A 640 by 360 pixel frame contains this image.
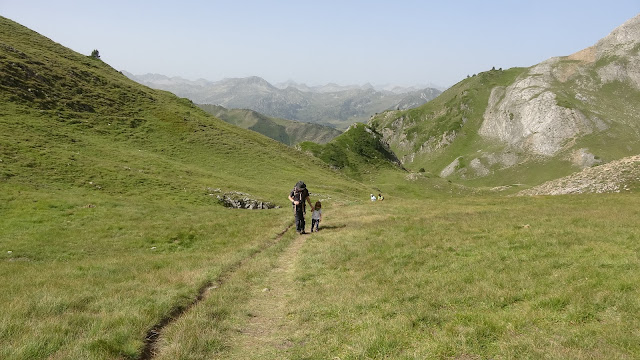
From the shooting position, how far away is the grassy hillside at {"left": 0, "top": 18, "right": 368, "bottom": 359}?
1000 centimetres

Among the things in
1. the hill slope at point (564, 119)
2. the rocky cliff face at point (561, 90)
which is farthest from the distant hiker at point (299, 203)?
the rocky cliff face at point (561, 90)

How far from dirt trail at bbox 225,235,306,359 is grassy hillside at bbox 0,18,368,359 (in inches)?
95.4

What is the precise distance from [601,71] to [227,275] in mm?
210422

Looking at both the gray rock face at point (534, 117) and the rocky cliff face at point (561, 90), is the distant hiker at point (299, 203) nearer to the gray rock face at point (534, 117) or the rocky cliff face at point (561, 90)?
the rocky cliff face at point (561, 90)

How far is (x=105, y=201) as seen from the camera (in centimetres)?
3184

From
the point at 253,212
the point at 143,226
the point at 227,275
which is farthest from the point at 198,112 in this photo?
the point at 227,275

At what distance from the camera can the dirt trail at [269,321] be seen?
8914 millimetres

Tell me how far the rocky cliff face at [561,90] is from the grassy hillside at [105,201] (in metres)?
128

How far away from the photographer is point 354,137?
126000 millimetres

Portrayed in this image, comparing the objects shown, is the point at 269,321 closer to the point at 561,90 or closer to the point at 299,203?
the point at 299,203

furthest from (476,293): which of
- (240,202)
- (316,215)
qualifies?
(240,202)

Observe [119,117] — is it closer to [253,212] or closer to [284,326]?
[253,212]

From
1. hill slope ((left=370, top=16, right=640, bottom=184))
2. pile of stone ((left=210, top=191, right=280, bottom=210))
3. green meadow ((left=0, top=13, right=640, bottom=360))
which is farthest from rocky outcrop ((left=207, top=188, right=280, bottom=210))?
hill slope ((left=370, top=16, right=640, bottom=184))

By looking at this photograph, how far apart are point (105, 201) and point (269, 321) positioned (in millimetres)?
27874
